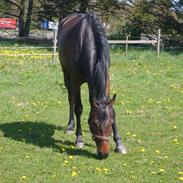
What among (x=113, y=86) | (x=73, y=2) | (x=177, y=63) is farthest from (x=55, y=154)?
(x=73, y=2)

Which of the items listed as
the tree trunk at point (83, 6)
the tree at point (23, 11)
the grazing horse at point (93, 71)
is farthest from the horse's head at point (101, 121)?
the tree at point (23, 11)

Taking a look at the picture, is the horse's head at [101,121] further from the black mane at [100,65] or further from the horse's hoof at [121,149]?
the horse's hoof at [121,149]

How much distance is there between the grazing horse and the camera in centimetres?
683

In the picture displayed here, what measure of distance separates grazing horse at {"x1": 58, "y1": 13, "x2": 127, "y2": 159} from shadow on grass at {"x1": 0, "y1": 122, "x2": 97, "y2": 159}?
11.4 inches

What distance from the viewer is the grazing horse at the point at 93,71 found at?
22.4 feet

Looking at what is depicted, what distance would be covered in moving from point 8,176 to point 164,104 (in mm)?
6249

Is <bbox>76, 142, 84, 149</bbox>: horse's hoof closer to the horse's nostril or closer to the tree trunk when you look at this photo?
the horse's nostril

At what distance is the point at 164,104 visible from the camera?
465 inches

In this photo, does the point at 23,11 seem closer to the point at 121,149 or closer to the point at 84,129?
the point at 84,129

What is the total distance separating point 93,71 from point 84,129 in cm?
227

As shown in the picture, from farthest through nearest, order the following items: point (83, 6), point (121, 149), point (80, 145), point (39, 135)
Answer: point (83, 6), point (39, 135), point (80, 145), point (121, 149)

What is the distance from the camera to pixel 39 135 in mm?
8695

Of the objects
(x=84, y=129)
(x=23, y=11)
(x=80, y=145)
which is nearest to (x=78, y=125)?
(x=80, y=145)

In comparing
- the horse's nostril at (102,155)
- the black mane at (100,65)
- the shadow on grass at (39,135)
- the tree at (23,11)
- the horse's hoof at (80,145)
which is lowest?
the shadow on grass at (39,135)
